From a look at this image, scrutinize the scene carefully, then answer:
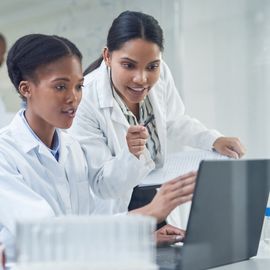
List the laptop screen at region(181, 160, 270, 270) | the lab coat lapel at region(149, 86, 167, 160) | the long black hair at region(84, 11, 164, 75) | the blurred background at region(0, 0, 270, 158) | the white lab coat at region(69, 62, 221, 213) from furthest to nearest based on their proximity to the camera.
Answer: the blurred background at region(0, 0, 270, 158), the lab coat lapel at region(149, 86, 167, 160), the long black hair at region(84, 11, 164, 75), the white lab coat at region(69, 62, 221, 213), the laptop screen at region(181, 160, 270, 270)

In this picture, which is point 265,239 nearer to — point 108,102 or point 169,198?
point 169,198

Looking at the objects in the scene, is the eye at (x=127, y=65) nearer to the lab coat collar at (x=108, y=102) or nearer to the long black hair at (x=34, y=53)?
the lab coat collar at (x=108, y=102)

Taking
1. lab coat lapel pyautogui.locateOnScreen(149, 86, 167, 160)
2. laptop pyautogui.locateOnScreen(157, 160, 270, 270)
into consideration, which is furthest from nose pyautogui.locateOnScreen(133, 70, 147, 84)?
laptop pyautogui.locateOnScreen(157, 160, 270, 270)

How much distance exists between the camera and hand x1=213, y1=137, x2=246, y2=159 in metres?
Answer: 1.40

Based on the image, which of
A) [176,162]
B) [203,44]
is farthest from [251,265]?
[203,44]

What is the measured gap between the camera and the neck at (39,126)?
1.19m

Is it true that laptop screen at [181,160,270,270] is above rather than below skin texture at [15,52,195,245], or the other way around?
below

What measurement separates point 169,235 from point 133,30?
52 cm

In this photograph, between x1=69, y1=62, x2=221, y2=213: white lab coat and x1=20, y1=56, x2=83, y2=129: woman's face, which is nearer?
x1=20, y1=56, x2=83, y2=129: woman's face

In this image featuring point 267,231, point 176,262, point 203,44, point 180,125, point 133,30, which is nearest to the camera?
point 176,262

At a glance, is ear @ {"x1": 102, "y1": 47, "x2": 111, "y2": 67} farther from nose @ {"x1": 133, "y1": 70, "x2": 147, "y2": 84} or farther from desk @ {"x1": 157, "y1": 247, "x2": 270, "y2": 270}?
desk @ {"x1": 157, "y1": 247, "x2": 270, "y2": 270}

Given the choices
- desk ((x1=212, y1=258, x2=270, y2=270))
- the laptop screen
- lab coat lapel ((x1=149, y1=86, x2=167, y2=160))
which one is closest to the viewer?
the laptop screen

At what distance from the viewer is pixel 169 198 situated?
37.3 inches

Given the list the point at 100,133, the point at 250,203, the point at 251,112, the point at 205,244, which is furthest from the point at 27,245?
the point at 251,112
